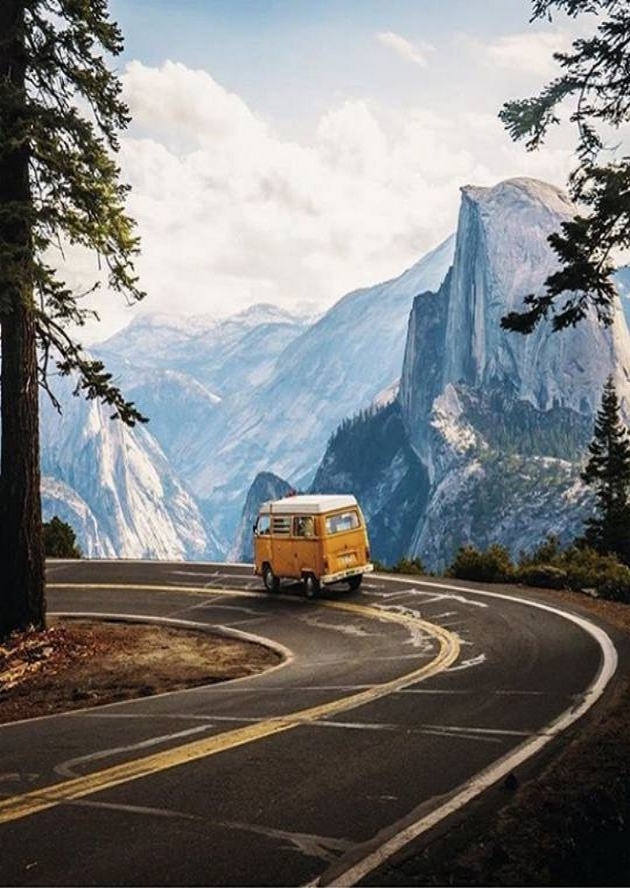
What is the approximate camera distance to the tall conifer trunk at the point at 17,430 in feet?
49.3

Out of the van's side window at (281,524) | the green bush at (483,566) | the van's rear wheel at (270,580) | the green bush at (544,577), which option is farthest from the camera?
the green bush at (483,566)

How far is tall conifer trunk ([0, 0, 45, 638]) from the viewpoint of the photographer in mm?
15016

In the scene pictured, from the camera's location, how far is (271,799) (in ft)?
19.9

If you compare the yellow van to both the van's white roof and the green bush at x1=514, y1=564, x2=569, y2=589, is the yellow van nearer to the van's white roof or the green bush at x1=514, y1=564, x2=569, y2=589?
the van's white roof

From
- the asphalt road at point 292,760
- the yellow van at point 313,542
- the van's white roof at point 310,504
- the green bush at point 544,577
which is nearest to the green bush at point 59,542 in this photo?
the yellow van at point 313,542

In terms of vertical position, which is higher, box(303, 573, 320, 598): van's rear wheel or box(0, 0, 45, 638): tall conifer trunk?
box(0, 0, 45, 638): tall conifer trunk

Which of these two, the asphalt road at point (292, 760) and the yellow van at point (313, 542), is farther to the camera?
the yellow van at point (313, 542)

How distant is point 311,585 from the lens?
21.1 metres

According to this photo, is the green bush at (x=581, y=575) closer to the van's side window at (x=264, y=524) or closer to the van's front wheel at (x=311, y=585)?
the van's front wheel at (x=311, y=585)

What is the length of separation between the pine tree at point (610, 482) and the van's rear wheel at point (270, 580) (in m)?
28.3

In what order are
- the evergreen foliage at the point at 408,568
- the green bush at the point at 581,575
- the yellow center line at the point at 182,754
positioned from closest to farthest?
the yellow center line at the point at 182,754
the green bush at the point at 581,575
the evergreen foliage at the point at 408,568

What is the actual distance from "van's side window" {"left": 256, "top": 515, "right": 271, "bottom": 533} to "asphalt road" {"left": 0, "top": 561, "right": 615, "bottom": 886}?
784 cm

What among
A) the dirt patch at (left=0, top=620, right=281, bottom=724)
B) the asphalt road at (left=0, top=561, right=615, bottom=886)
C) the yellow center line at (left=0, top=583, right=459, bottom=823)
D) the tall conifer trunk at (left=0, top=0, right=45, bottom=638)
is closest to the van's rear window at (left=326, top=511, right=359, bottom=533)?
the dirt patch at (left=0, top=620, right=281, bottom=724)

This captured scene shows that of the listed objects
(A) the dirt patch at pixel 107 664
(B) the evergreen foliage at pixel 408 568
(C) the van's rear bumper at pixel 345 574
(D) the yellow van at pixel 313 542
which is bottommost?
→ (A) the dirt patch at pixel 107 664
